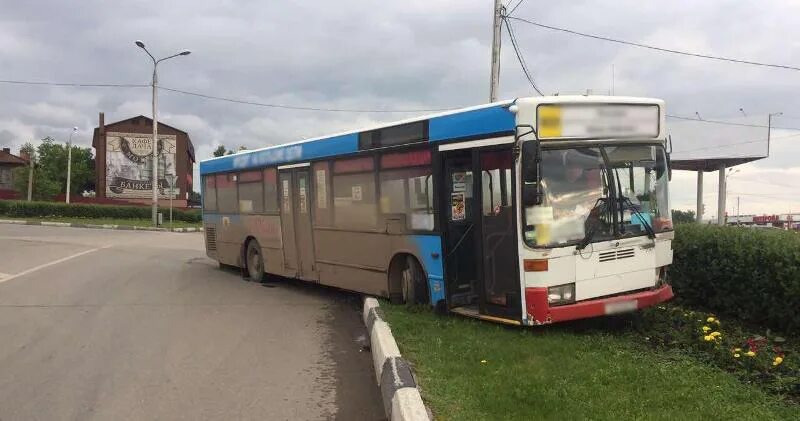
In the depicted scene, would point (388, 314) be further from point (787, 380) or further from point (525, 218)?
point (787, 380)

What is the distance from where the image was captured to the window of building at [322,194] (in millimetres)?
10203

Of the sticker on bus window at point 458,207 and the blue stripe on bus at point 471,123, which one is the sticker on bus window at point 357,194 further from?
the sticker on bus window at point 458,207

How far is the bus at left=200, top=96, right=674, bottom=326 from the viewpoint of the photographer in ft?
21.5

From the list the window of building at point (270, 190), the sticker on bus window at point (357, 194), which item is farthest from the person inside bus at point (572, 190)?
the window of building at point (270, 190)

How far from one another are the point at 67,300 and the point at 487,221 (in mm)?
7384

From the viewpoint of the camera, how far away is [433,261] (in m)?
7.95

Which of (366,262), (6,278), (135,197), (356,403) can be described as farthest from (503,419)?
(135,197)

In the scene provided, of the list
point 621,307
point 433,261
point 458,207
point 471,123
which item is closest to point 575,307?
point 621,307

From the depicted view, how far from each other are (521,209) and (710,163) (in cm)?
2348

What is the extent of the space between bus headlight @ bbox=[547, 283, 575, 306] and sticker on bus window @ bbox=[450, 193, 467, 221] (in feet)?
5.06

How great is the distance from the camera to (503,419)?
425 centimetres

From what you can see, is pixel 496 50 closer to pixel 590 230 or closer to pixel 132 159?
pixel 590 230

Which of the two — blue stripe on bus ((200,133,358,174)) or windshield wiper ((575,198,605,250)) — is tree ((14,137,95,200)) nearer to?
blue stripe on bus ((200,133,358,174))

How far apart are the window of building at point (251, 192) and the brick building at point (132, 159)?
171 ft
